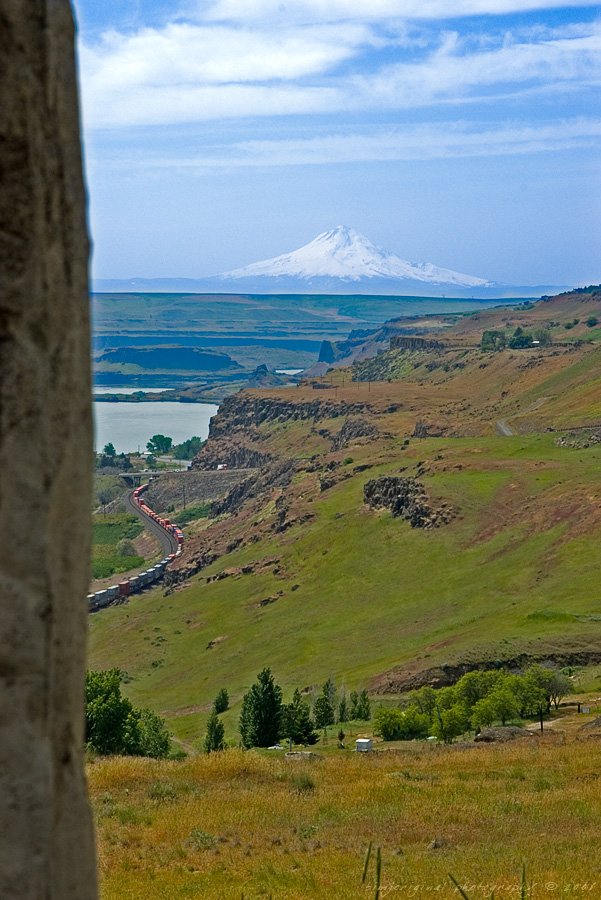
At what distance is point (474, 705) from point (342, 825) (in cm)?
1917

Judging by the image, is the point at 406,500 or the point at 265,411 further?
the point at 265,411

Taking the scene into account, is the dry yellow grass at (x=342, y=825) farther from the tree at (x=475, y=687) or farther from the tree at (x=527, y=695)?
the tree at (x=475, y=687)

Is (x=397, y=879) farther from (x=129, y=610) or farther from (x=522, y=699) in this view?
(x=129, y=610)

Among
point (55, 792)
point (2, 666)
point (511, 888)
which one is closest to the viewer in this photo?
point (2, 666)

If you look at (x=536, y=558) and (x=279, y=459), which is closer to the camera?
Result: (x=536, y=558)

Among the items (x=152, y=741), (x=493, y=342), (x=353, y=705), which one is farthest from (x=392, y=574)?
(x=493, y=342)

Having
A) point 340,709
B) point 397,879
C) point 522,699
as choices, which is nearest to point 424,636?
point 340,709

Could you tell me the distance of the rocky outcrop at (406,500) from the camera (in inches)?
3070

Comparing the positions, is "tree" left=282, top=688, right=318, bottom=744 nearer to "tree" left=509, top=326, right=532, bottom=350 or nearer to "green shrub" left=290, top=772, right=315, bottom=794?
"green shrub" left=290, top=772, right=315, bottom=794

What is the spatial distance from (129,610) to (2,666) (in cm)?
9549

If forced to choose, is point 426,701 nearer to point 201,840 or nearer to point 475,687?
point 475,687

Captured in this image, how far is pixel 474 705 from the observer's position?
104 feet

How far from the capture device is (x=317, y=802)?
14.8 metres

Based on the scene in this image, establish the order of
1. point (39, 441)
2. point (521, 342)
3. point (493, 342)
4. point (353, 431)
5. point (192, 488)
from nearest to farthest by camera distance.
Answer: point (39, 441), point (353, 431), point (192, 488), point (521, 342), point (493, 342)
